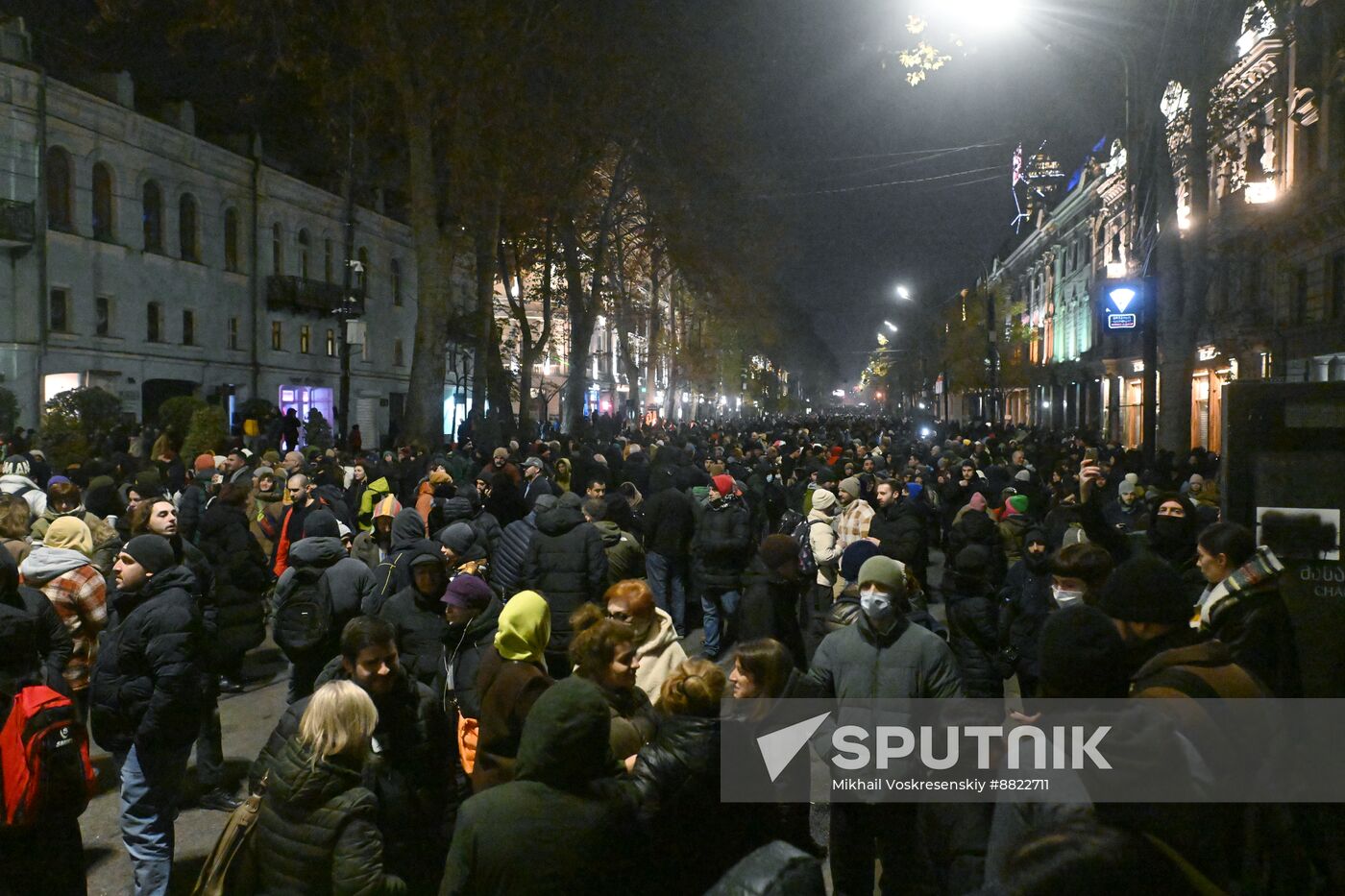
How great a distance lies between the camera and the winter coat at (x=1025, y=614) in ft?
21.3

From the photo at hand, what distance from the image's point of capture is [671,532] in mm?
11203

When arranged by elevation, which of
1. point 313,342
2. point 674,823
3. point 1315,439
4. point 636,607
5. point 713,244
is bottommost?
point 674,823

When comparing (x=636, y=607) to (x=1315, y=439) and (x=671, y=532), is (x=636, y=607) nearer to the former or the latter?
(x=1315, y=439)

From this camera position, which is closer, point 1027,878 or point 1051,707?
point 1027,878

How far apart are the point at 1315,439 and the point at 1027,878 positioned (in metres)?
4.97

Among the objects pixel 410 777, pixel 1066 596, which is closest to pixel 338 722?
pixel 410 777

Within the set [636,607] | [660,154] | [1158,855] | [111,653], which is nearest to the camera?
[1158,855]

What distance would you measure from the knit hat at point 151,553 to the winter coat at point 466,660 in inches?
56.5

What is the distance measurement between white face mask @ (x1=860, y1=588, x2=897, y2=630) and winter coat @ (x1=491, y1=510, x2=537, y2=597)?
3836 millimetres

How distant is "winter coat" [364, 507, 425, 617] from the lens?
706 cm

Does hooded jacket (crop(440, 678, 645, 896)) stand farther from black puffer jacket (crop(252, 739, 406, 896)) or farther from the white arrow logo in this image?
the white arrow logo

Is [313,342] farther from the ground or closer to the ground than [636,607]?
farther from the ground

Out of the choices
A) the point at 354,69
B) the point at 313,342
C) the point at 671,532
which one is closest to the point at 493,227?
the point at 354,69

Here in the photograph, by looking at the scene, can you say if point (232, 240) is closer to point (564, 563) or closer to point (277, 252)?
point (277, 252)
